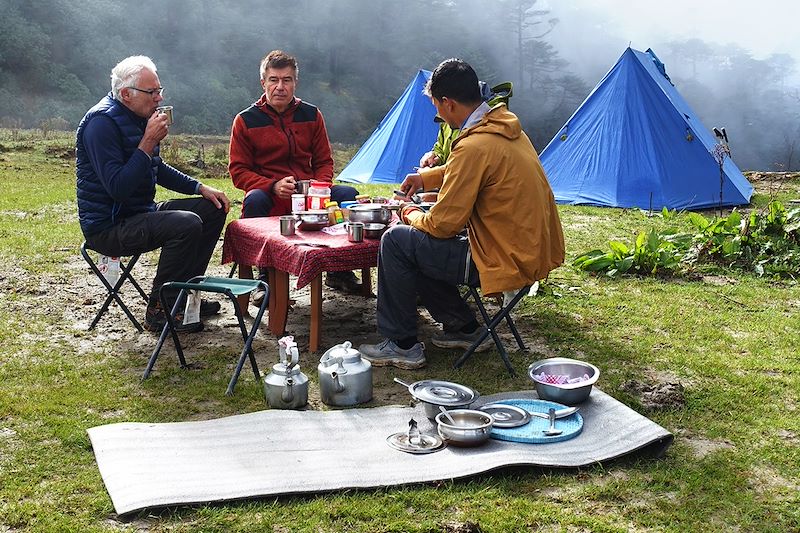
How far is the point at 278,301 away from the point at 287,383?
1.08m

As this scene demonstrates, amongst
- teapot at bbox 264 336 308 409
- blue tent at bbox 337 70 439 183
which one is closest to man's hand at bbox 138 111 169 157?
teapot at bbox 264 336 308 409

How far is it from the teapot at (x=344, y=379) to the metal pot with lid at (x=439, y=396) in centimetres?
26

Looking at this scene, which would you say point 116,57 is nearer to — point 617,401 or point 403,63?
point 403,63

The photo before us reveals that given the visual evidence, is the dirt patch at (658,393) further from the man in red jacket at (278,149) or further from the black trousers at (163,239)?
the black trousers at (163,239)

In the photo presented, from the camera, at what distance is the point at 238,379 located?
399 centimetres

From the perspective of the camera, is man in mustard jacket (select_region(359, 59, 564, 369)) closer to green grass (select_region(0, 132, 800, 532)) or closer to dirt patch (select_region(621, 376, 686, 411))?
green grass (select_region(0, 132, 800, 532))

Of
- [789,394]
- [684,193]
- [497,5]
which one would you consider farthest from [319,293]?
[497,5]

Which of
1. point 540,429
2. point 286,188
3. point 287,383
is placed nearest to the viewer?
point 540,429

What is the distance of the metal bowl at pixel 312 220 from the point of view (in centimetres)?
465

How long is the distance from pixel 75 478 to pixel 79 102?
84.1 ft

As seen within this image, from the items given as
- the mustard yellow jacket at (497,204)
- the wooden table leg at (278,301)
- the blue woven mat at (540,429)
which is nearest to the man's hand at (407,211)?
the mustard yellow jacket at (497,204)

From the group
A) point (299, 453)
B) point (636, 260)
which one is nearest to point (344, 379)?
point (299, 453)

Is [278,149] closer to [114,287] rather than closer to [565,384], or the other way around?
[114,287]

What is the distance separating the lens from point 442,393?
3514mm
